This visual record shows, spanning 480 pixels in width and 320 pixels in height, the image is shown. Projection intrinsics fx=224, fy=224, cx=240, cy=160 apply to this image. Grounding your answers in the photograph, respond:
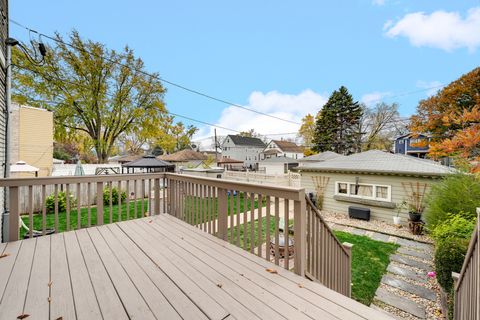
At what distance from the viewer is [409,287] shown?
397cm

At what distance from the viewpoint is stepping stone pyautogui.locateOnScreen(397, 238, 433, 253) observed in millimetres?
5844

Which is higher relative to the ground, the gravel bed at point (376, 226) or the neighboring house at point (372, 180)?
the neighboring house at point (372, 180)

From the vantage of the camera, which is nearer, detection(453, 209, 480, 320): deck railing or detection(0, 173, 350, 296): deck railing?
detection(453, 209, 480, 320): deck railing

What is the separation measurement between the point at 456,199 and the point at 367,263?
246cm

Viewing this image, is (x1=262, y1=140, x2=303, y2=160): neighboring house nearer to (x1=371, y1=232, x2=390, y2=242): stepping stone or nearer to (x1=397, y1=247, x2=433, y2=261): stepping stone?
(x1=371, y1=232, x2=390, y2=242): stepping stone

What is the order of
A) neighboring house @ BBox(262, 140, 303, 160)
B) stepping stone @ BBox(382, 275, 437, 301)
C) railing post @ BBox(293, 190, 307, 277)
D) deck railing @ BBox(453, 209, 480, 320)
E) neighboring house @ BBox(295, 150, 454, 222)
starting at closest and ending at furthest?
1. deck railing @ BBox(453, 209, 480, 320)
2. railing post @ BBox(293, 190, 307, 277)
3. stepping stone @ BBox(382, 275, 437, 301)
4. neighboring house @ BBox(295, 150, 454, 222)
5. neighboring house @ BBox(262, 140, 303, 160)

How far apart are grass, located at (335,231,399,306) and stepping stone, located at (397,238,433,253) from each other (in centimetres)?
43

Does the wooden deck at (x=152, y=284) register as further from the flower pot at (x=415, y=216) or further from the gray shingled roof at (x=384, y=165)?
the gray shingled roof at (x=384, y=165)

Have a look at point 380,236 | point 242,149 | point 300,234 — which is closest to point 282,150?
point 242,149

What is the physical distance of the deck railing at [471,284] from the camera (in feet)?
4.52

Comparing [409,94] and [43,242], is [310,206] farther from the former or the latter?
[409,94]

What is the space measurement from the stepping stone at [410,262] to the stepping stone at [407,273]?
37cm

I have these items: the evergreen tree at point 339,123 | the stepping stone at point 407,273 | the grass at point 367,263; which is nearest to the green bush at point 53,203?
the grass at point 367,263

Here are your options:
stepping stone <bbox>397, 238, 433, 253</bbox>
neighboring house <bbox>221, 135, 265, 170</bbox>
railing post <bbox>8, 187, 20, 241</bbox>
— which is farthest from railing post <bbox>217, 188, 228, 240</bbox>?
neighboring house <bbox>221, 135, 265, 170</bbox>
